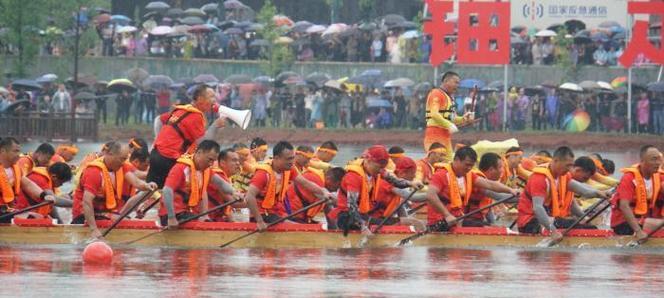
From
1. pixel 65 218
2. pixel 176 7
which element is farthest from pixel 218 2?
pixel 65 218

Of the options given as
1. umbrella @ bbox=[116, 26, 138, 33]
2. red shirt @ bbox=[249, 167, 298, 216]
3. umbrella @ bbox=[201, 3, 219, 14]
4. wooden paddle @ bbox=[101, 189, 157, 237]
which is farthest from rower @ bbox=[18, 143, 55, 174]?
umbrella @ bbox=[201, 3, 219, 14]

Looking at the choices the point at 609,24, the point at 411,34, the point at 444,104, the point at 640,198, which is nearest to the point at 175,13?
the point at 411,34

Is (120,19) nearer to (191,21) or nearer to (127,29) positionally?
(127,29)

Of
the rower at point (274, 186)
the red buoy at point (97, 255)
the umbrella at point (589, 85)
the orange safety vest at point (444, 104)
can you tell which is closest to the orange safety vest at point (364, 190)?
the rower at point (274, 186)

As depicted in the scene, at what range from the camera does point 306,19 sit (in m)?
60.3

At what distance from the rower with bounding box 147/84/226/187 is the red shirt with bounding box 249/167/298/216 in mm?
1016

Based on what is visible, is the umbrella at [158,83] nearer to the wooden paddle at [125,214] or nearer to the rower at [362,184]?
the rower at [362,184]

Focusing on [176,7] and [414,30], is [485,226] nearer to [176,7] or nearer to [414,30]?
[414,30]

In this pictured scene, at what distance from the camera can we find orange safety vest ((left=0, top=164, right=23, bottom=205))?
66.5 feet

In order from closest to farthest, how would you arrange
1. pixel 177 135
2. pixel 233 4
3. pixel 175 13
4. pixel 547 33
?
pixel 177 135 → pixel 547 33 → pixel 175 13 → pixel 233 4

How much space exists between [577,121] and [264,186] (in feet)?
92.5

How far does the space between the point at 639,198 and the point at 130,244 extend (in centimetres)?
532

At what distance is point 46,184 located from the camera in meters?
20.9

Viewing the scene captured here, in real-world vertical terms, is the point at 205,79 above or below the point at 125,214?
above
